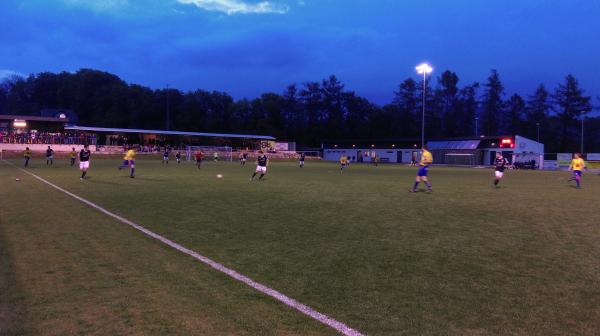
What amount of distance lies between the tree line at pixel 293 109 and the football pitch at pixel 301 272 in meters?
96.3

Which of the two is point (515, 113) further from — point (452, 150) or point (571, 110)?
point (452, 150)

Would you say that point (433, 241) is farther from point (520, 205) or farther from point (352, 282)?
point (520, 205)

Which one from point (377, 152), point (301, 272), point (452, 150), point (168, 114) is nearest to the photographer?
point (301, 272)

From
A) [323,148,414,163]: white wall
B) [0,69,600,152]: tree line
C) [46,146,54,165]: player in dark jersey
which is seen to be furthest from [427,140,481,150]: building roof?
[46,146,54,165]: player in dark jersey

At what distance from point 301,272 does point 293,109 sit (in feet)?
362

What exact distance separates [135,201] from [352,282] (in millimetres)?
9890

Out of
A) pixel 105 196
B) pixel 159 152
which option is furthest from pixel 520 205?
pixel 159 152

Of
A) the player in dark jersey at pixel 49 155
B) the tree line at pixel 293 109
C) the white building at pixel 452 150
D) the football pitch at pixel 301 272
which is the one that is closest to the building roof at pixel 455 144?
the white building at pixel 452 150

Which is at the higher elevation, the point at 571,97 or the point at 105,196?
the point at 571,97

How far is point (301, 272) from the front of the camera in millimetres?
5844

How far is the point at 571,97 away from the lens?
93.3 metres

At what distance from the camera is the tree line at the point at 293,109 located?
10262 centimetres

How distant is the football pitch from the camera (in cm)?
417

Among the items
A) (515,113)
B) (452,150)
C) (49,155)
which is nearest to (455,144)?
(452,150)
